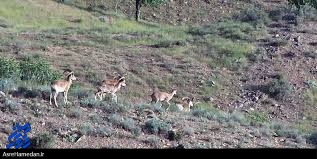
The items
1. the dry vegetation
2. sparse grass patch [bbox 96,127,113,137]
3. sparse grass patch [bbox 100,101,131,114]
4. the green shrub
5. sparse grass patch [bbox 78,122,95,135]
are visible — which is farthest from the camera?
the green shrub

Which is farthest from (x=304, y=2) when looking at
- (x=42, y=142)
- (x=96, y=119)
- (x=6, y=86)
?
(x=42, y=142)

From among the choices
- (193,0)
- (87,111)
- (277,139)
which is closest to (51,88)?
(87,111)

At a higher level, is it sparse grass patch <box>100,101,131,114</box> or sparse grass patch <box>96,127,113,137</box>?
sparse grass patch <box>96,127,113,137</box>

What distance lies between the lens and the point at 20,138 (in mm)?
13719

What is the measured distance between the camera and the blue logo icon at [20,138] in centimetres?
1334

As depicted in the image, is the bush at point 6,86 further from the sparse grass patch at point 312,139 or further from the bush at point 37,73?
the sparse grass patch at point 312,139

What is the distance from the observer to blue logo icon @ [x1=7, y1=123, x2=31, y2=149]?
13.3 m

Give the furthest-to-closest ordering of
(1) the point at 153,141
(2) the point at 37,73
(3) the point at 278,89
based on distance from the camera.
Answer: (3) the point at 278,89 < (2) the point at 37,73 < (1) the point at 153,141

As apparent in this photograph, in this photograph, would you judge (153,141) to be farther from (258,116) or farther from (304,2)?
(304,2)

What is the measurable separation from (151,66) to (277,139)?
1397cm

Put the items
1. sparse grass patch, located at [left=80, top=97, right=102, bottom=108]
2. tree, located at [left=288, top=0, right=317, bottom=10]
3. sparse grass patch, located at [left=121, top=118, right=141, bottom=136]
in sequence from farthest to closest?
tree, located at [left=288, top=0, right=317, bottom=10] → sparse grass patch, located at [left=80, top=97, right=102, bottom=108] → sparse grass patch, located at [left=121, top=118, right=141, bottom=136]

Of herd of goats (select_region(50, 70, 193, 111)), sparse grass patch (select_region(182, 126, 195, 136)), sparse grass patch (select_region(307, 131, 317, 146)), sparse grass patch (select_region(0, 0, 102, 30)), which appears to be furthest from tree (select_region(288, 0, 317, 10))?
sparse grass patch (select_region(182, 126, 195, 136))

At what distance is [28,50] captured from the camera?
32625 millimetres

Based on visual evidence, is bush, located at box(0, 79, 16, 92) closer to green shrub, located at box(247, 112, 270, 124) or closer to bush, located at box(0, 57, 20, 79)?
bush, located at box(0, 57, 20, 79)
